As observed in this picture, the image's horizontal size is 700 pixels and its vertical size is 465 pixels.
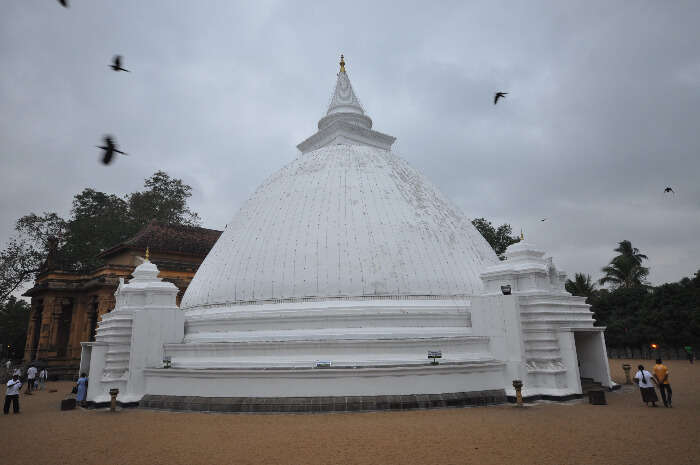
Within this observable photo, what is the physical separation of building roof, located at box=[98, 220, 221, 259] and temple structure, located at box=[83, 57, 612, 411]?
16780 mm

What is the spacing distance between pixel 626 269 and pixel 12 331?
59245 millimetres

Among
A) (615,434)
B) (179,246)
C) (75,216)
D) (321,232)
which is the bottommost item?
(615,434)

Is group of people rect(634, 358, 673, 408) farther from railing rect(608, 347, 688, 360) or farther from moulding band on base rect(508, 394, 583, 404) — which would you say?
railing rect(608, 347, 688, 360)

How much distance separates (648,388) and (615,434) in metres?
4.07

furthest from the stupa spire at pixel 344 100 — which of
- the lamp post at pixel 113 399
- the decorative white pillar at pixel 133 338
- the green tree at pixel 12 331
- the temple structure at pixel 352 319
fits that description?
the green tree at pixel 12 331

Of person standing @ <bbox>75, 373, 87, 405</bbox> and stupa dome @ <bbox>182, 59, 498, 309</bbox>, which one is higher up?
stupa dome @ <bbox>182, 59, 498, 309</bbox>

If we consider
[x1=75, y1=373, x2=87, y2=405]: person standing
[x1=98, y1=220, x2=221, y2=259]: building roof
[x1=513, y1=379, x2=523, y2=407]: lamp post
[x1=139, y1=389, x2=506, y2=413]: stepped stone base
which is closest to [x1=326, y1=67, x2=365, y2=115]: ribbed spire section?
[x1=139, y1=389, x2=506, y2=413]: stepped stone base

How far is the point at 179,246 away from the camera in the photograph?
34.2 m

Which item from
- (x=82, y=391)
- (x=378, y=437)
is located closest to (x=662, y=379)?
(x=378, y=437)

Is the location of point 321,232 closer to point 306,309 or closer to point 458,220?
point 306,309

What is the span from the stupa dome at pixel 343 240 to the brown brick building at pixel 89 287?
16.3 meters

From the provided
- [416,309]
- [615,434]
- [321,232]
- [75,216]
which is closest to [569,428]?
[615,434]

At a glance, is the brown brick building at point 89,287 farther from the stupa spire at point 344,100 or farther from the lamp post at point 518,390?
the lamp post at point 518,390

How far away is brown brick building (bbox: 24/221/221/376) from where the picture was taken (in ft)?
105
